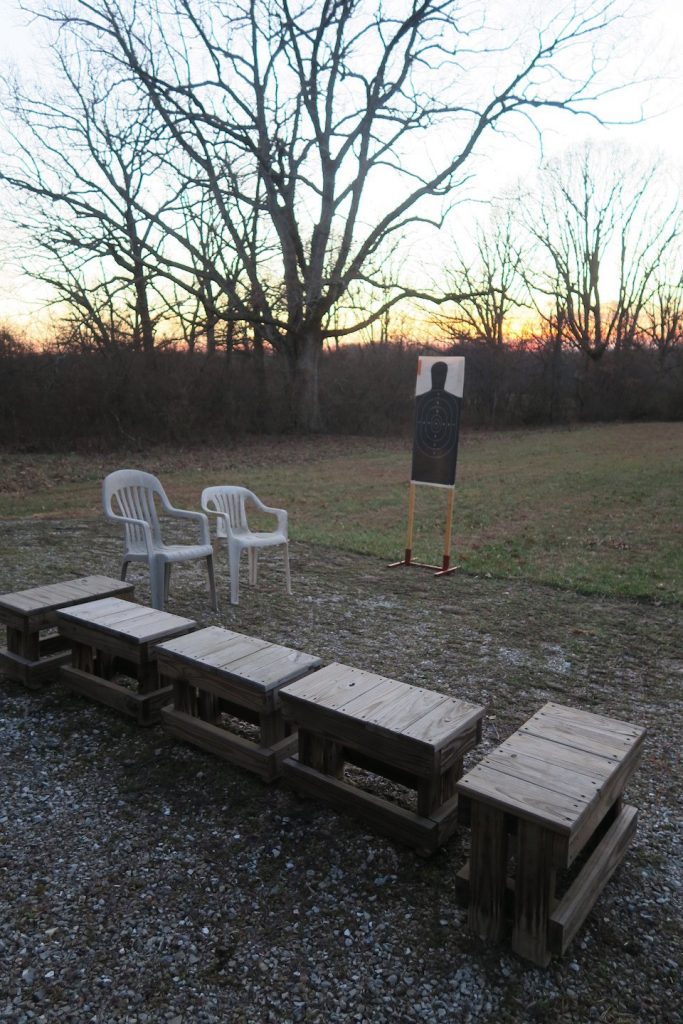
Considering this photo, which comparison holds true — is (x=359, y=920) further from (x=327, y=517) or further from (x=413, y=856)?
(x=327, y=517)

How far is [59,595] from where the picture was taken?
12.3 feet

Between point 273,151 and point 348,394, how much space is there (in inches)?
281

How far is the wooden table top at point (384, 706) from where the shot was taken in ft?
7.43

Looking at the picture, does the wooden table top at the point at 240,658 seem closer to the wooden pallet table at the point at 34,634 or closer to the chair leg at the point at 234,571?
the wooden pallet table at the point at 34,634

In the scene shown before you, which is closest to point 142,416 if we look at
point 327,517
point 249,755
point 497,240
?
point 327,517

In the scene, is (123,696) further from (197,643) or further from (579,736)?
(579,736)

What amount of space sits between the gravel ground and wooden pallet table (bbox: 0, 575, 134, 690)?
0.10 meters

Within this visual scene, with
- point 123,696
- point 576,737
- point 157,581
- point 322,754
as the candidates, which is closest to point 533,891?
point 576,737

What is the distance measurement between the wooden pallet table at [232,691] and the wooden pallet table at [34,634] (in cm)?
92

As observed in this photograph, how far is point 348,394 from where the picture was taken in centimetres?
2150

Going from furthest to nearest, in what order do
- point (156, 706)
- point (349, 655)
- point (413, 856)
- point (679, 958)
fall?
point (349, 655)
point (156, 706)
point (413, 856)
point (679, 958)

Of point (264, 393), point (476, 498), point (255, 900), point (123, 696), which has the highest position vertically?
point (264, 393)

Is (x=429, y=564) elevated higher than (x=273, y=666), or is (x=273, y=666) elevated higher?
(x=273, y=666)

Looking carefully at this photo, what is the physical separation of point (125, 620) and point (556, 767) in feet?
6.95
